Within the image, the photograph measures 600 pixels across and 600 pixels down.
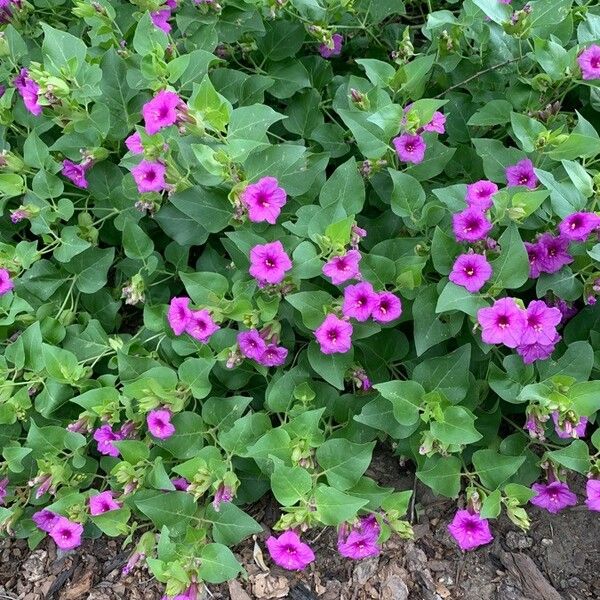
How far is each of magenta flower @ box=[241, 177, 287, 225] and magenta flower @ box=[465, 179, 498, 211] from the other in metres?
0.68

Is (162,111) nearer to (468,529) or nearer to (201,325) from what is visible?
(201,325)

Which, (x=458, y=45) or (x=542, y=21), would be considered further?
(x=458, y=45)

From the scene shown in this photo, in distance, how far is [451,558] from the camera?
2.81 m

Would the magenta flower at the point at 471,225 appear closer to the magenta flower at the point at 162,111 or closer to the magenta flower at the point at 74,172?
the magenta flower at the point at 162,111

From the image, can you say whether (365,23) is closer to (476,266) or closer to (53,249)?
(476,266)

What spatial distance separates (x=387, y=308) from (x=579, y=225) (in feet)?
2.42

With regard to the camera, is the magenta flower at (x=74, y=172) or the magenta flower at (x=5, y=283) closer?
the magenta flower at (x=5, y=283)

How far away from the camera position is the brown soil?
274cm

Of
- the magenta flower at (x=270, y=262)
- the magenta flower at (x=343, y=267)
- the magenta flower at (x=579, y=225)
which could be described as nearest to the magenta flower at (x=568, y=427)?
the magenta flower at (x=579, y=225)

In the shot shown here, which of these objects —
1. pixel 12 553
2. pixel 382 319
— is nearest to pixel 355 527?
pixel 382 319

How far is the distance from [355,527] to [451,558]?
0.63m

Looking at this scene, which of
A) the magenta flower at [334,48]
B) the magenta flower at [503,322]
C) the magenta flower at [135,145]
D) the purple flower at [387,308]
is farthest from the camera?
the magenta flower at [334,48]

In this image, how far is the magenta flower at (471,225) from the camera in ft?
7.67

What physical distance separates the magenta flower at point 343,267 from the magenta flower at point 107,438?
3.62 feet
